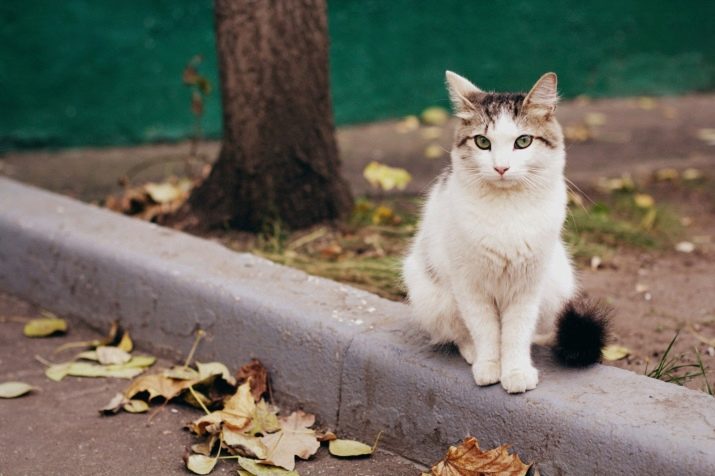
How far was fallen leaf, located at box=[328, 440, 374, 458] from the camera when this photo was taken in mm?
2742

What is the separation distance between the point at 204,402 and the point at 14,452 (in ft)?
1.96

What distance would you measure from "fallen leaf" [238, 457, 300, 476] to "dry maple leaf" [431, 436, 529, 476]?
1.43ft

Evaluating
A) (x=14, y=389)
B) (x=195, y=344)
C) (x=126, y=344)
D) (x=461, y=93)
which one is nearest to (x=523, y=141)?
(x=461, y=93)

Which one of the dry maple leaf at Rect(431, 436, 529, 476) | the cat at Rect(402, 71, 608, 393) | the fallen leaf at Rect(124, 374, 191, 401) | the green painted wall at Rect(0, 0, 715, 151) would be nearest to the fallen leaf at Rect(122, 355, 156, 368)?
the fallen leaf at Rect(124, 374, 191, 401)

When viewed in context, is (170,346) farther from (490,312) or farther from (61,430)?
(490,312)

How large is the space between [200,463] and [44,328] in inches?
52.2

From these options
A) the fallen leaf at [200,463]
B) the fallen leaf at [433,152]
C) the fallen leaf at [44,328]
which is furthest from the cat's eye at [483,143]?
the fallen leaf at [433,152]

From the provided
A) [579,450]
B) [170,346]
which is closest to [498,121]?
[579,450]

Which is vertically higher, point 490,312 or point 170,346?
point 490,312

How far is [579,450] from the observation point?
2.33 meters

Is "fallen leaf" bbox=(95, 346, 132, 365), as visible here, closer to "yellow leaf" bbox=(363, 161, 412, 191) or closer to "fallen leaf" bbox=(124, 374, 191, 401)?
"fallen leaf" bbox=(124, 374, 191, 401)

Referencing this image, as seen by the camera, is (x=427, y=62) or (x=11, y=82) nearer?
(x=11, y=82)

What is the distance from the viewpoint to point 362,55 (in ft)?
21.2

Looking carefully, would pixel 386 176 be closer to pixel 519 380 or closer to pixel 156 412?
pixel 156 412
